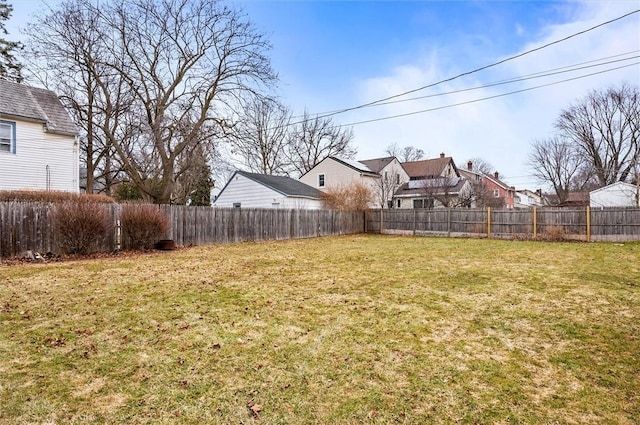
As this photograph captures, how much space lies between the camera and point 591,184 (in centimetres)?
3766

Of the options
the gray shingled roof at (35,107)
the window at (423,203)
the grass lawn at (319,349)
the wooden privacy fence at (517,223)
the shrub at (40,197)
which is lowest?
the grass lawn at (319,349)

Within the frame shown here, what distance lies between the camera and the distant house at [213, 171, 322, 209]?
21.1 meters

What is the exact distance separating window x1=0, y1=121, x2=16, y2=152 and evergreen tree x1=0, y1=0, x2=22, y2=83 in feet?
31.8

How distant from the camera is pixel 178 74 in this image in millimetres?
18609

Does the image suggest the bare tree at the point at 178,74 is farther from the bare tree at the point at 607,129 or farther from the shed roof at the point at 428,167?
the bare tree at the point at 607,129

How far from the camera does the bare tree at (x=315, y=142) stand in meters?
36.4

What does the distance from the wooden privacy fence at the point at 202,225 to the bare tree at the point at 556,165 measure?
30.4 meters

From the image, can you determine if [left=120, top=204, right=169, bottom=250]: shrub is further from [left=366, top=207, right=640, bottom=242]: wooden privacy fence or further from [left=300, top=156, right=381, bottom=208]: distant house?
[left=300, top=156, right=381, bottom=208]: distant house

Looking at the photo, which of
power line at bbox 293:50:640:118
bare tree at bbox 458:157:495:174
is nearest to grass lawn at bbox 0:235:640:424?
power line at bbox 293:50:640:118

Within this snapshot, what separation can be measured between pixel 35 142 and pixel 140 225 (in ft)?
23.2

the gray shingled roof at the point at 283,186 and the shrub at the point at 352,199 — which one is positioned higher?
the gray shingled roof at the point at 283,186

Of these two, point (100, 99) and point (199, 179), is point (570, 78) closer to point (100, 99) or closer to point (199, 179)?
point (100, 99)

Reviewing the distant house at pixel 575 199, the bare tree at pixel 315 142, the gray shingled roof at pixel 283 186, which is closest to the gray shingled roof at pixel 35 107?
the gray shingled roof at pixel 283 186

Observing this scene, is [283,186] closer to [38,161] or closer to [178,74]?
[178,74]
